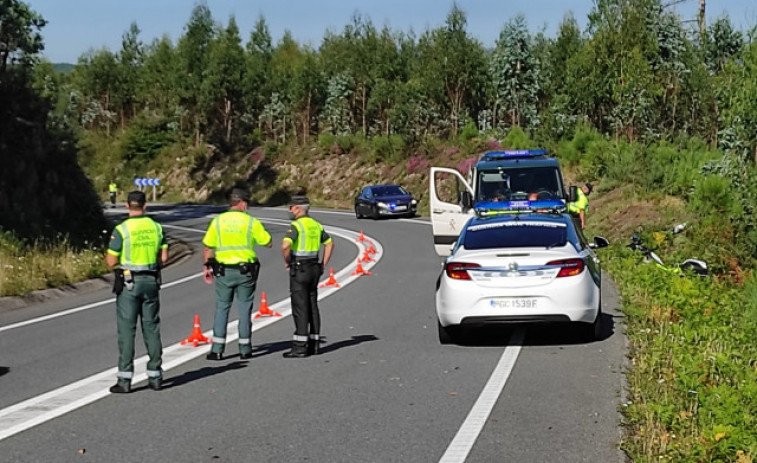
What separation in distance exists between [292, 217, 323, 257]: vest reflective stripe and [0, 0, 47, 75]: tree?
833 inches

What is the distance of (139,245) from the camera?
9.09 meters

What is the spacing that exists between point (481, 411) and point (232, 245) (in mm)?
3694

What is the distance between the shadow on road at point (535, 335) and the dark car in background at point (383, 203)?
28.6 meters

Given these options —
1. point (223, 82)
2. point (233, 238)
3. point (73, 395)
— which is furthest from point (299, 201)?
point (223, 82)

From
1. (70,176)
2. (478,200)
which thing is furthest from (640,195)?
(70,176)

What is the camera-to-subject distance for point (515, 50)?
54438 mm

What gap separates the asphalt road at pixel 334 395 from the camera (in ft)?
22.7

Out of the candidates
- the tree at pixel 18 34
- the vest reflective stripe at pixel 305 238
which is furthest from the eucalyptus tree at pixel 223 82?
the vest reflective stripe at pixel 305 238

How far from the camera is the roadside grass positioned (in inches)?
696

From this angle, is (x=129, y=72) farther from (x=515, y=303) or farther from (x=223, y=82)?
(x=515, y=303)

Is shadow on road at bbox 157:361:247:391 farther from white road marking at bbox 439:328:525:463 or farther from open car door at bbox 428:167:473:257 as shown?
open car door at bbox 428:167:473:257

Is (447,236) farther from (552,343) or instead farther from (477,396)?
(477,396)

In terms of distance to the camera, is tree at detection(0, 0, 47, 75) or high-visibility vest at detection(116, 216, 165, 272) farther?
tree at detection(0, 0, 47, 75)

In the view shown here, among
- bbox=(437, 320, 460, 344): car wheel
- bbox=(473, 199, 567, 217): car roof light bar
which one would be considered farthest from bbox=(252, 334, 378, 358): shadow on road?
bbox=(473, 199, 567, 217): car roof light bar
